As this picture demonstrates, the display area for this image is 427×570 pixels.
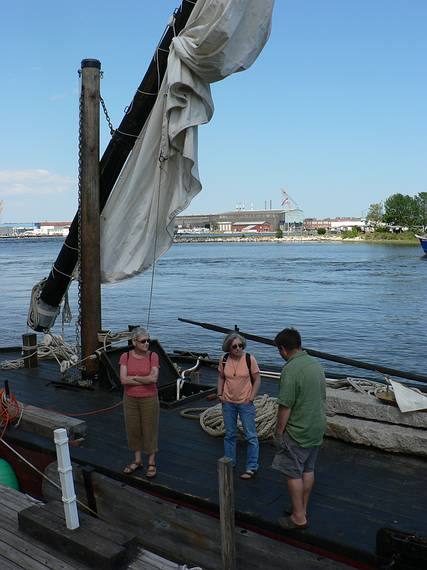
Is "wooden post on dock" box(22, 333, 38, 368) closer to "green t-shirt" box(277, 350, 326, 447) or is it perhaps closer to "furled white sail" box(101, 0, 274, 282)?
"furled white sail" box(101, 0, 274, 282)

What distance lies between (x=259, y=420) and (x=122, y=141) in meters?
4.27

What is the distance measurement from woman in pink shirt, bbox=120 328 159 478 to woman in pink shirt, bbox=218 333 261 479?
2.19 feet

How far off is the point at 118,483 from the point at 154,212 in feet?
13.0

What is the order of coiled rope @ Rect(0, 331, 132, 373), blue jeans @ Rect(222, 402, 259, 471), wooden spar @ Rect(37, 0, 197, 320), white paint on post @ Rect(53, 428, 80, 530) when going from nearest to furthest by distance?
white paint on post @ Rect(53, 428, 80, 530)
blue jeans @ Rect(222, 402, 259, 471)
wooden spar @ Rect(37, 0, 197, 320)
coiled rope @ Rect(0, 331, 132, 373)

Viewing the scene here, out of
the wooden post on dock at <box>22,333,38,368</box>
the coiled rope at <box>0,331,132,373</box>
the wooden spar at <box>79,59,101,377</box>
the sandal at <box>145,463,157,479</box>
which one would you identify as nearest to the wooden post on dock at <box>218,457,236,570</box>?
the sandal at <box>145,463,157,479</box>

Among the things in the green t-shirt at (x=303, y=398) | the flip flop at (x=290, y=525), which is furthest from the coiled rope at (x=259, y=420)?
the green t-shirt at (x=303, y=398)

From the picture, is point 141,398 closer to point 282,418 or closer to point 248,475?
point 248,475

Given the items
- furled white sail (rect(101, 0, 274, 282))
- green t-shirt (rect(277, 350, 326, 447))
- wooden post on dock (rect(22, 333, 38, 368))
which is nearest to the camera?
green t-shirt (rect(277, 350, 326, 447))

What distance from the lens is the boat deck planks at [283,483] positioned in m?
4.39

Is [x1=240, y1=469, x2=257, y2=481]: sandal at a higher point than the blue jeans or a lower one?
lower

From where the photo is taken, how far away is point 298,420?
4273 millimetres

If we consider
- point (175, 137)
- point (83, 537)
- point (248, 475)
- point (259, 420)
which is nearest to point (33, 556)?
point (83, 537)

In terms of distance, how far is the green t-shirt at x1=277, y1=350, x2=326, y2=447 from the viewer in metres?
4.23

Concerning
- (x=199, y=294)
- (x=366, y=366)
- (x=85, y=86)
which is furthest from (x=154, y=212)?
(x=199, y=294)
